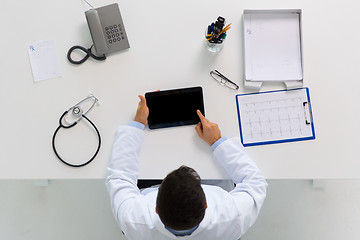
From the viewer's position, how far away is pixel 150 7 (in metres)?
1.14

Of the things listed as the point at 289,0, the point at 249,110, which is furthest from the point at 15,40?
the point at 289,0

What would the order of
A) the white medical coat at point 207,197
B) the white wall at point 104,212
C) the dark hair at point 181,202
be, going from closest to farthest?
the dark hair at point 181,202 → the white medical coat at point 207,197 → the white wall at point 104,212

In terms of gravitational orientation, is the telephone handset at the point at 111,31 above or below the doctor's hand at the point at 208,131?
above

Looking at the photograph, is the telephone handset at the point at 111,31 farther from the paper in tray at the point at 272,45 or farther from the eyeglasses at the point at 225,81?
the paper in tray at the point at 272,45

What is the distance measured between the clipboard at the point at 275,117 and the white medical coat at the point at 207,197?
74mm

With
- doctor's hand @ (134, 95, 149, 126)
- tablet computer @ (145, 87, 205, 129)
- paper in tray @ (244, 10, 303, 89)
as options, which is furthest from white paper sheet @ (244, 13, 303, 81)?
doctor's hand @ (134, 95, 149, 126)

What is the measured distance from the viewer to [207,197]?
39.1 inches

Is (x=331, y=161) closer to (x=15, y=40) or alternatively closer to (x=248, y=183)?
(x=248, y=183)

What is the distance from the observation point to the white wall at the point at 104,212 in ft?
5.37

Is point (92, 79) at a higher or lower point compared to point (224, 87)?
higher

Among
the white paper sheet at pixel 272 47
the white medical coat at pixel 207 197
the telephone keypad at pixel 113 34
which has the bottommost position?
the white medical coat at pixel 207 197

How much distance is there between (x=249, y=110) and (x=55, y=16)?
812mm

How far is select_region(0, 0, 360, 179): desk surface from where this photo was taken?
108 centimetres

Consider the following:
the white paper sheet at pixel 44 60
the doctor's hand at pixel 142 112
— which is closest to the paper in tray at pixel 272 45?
the doctor's hand at pixel 142 112
